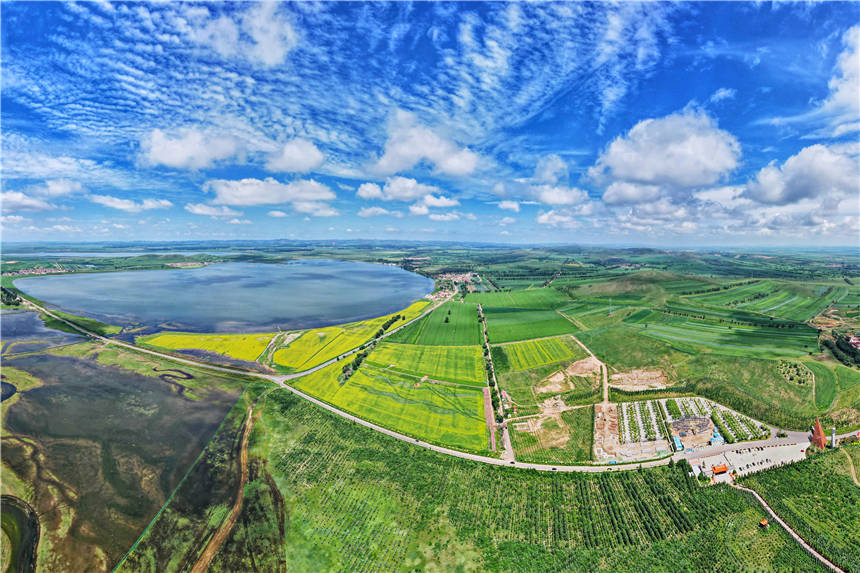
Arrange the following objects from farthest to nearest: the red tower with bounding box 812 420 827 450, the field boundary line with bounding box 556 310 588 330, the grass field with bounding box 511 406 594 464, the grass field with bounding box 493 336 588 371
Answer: the field boundary line with bounding box 556 310 588 330, the grass field with bounding box 493 336 588 371, the grass field with bounding box 511 406 594 464, the red tower with bounding box 812 420 827 450

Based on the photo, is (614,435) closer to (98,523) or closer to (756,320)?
(98,523)

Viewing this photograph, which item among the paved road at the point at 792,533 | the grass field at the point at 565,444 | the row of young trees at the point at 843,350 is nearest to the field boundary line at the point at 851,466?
the paved road at the point at 792,533

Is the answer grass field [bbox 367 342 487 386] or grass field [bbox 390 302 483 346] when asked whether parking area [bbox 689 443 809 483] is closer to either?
grass field [bbox 367 342 487 386]

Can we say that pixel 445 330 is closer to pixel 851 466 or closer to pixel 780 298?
pixel 851 466

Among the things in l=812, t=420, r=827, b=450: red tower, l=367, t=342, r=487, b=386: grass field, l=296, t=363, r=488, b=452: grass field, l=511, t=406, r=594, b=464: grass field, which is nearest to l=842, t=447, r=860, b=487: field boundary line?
l=812, t=420, r=827, b=450: red tower

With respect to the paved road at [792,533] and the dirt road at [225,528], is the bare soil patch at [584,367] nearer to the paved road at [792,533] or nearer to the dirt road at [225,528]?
the paved road at [792,533]
